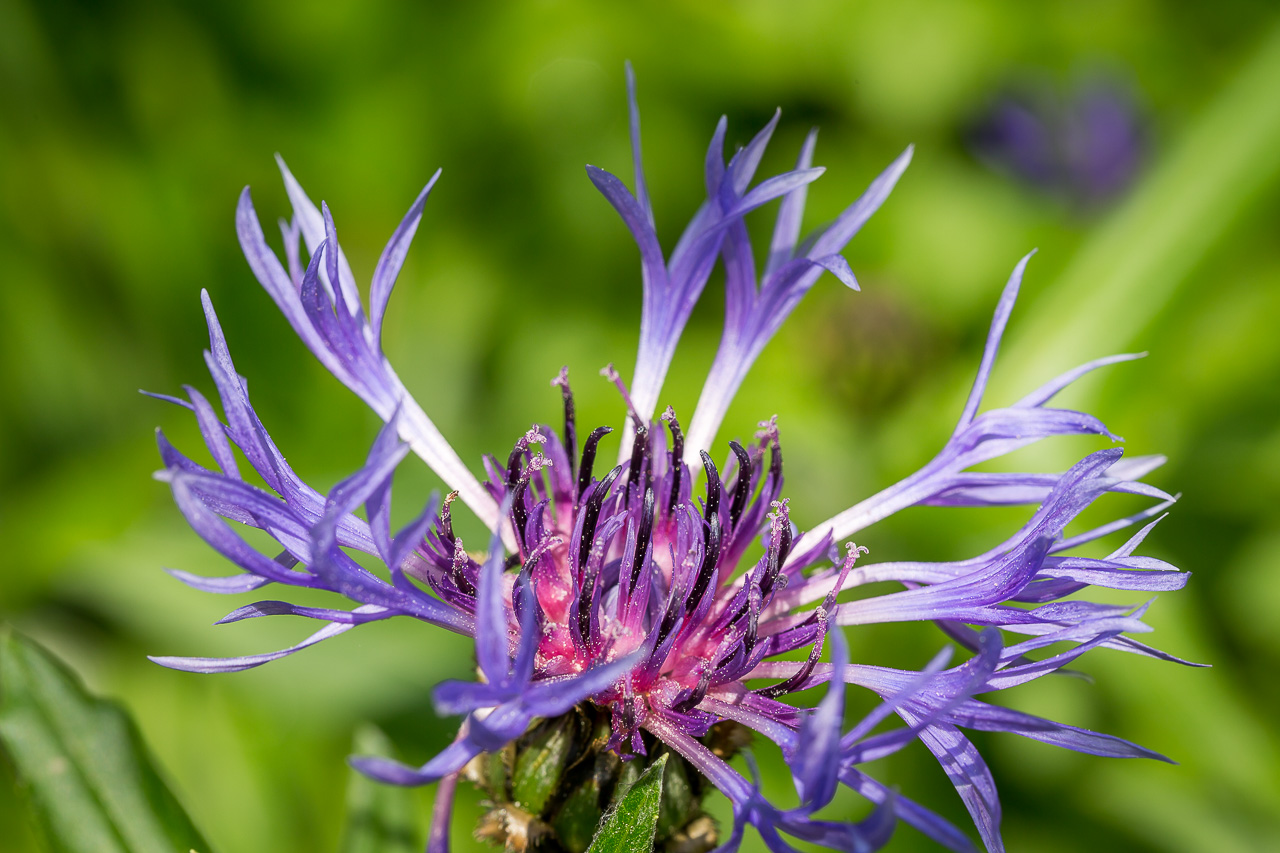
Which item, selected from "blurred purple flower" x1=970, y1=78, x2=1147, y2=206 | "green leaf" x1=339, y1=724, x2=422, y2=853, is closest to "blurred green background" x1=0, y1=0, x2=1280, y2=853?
"blurred purple flower" x1=970, y1=78, x2=1147, y2=206

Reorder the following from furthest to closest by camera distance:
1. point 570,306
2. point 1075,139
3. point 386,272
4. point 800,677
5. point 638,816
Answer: point 1075,139 < point 570,306 < point 386,272 < point 800,677 < point 638,816

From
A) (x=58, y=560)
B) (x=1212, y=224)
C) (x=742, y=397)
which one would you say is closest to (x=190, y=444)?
(x=58, y=560)

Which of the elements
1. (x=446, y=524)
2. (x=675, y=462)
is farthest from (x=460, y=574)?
(x=675, y=462)

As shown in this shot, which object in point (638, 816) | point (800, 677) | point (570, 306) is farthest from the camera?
point (570, 306)

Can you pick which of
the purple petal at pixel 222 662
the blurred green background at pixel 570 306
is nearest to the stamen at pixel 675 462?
the purple petal at pixel 222 662

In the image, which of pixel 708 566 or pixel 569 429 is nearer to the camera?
pixel 708 566

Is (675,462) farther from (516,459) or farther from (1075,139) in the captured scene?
(1075,139)

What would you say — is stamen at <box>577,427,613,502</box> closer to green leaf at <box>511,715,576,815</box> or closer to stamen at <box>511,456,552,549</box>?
stamen at <box>511,456,552,549</box>

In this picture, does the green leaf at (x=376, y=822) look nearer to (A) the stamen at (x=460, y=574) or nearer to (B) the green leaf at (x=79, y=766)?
(B) the green leaf at (x=79, y=766)
